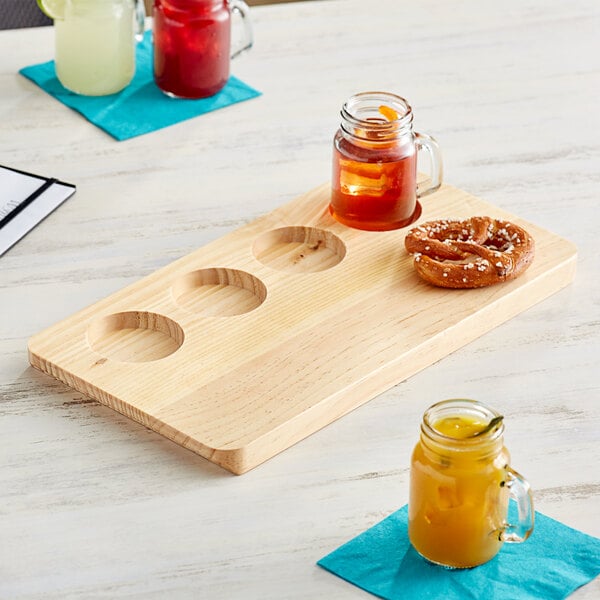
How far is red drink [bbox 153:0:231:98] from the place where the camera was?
189 centimetres

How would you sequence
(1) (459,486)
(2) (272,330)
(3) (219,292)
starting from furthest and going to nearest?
1. (3) (219,292)
2. (2) (272,330)
3. (1) (459,486)

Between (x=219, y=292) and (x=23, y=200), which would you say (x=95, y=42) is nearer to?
(x=23, y=200)

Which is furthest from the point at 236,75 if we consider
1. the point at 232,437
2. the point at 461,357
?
the point at 232,437

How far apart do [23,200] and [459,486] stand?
2.79 ft

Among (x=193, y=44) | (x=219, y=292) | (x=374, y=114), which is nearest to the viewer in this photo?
(x=219, y=292)

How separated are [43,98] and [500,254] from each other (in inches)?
33.2

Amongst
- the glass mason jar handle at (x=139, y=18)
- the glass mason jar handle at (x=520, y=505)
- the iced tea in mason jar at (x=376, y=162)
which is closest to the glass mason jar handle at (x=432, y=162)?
the iced tea in mason jar at (x=376, y=162)

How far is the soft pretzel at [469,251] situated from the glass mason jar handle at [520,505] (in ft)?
1.40

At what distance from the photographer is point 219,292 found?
1.52m

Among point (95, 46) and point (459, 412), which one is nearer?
point (459, 412)

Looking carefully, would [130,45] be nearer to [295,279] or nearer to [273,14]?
[273,14]

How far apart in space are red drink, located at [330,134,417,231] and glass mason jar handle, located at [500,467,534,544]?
0.58m

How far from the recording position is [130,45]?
1955 millimetres

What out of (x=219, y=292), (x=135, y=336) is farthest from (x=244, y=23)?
(x=135, y=336)
